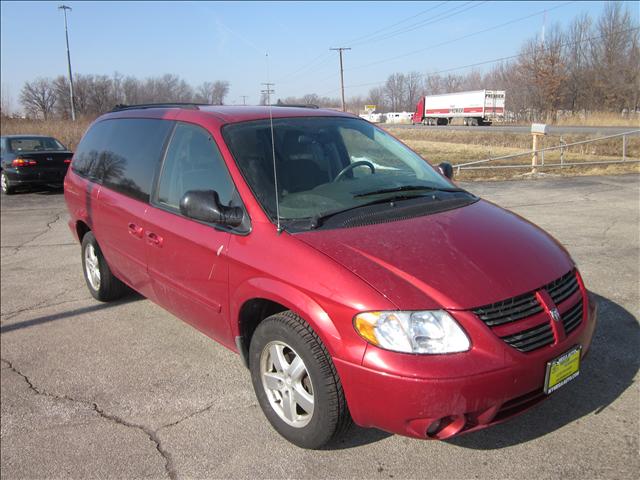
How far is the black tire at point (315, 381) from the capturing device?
2475 mm

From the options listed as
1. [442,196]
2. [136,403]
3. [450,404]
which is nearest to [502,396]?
Result: [450,404]

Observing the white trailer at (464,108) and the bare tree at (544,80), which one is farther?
the white trailer at (464,108)

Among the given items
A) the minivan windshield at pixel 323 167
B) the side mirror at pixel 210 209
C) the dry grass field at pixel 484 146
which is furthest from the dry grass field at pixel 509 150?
the side mirror at pixel 210 209

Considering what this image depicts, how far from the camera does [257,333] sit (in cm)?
285

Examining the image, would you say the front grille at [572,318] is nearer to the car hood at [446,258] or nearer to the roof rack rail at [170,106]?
the car hood at [446,258]

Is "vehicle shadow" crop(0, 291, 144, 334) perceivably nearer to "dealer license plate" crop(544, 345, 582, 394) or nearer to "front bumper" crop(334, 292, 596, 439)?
"front bumper" crop(334, 292, 596, 439)

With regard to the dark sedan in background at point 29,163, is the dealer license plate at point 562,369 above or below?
below

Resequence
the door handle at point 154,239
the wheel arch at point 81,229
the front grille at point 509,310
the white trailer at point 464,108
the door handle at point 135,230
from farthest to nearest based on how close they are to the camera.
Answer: the white trailer at point 464,108, the wheel arch at point 81,229, the door handle at point 135,230, the door handle at point 154,239, the front grille at point 509,310

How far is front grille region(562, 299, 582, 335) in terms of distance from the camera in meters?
2.56

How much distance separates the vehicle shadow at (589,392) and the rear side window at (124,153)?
281 cm

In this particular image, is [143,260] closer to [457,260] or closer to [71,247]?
[457,260]

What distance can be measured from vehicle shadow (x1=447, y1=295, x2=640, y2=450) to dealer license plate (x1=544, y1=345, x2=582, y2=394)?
0.15 meters

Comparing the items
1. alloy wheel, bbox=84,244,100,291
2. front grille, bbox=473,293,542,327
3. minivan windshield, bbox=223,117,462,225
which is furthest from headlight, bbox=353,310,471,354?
alloy wheel, bbox=84,244,100,291

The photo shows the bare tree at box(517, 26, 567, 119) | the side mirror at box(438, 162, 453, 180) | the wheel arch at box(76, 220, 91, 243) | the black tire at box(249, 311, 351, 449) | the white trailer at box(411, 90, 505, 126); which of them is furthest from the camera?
the white trailer at box(411, 90, 505, 126)
